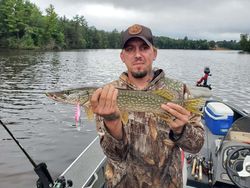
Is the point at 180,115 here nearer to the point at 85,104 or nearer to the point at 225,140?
the point at 85,104

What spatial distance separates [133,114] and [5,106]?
505 inches

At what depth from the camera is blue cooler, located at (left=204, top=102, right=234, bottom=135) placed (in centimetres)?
654

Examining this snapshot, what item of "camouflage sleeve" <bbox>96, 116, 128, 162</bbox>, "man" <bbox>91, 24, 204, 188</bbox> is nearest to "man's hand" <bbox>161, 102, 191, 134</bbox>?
"man" <bbox>91, 24, 204, 188</bbox>

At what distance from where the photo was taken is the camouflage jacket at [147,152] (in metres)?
3.14


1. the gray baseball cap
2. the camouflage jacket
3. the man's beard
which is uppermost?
the gray baseball cap

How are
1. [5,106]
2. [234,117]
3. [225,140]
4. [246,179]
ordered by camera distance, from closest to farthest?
[246,179]
[225,140]
[234,117]
[5,106]

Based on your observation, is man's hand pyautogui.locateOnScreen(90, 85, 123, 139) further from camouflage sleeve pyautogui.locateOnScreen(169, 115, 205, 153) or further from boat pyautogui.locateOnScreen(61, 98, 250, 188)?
boat pyautogui.locateOnScreen(61, 98, 250, 188)

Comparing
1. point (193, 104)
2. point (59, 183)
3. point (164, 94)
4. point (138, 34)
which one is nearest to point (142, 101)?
point (164, 94)

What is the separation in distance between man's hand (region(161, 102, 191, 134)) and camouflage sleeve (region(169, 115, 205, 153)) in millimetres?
78

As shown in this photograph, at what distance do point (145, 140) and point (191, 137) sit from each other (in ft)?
1.49

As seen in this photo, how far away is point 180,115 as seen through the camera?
9.32 ft

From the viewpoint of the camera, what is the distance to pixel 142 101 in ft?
9.89

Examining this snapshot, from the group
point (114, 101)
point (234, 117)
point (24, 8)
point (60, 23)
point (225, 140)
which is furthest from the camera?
point (60, 23)

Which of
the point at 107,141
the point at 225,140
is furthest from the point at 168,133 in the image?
the point at 225,140
